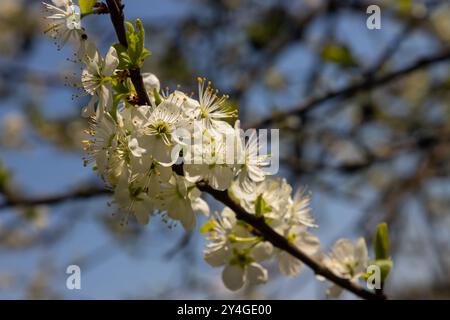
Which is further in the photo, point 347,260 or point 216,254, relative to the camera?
point 347,260

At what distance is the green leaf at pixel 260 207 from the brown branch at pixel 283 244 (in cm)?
2

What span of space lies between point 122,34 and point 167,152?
29 centimetres

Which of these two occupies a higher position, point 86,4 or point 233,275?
point 86,4

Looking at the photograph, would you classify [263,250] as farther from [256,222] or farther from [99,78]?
[99,78]

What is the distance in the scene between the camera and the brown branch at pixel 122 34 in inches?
40.9

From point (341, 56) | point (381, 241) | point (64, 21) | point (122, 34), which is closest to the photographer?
point (122, 34)

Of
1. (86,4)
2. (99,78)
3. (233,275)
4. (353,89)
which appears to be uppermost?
(353,89)

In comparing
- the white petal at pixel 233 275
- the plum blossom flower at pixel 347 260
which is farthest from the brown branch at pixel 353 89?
the white petal at pixel 233 275

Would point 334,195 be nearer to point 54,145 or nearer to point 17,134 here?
point 54,145

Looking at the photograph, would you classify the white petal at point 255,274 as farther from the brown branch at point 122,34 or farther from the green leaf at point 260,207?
the brown branch at point 122,34

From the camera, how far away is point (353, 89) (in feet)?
8.41

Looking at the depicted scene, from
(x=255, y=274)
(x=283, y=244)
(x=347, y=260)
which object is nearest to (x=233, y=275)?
(x=255, y=274)

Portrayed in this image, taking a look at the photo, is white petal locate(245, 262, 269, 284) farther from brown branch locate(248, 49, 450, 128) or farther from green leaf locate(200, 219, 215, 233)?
brown branch locate(248, 49, 450, 128)
